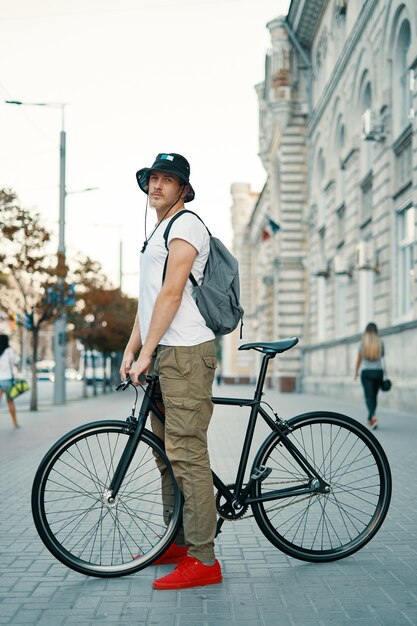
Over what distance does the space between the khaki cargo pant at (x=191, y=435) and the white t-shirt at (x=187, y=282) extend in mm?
65

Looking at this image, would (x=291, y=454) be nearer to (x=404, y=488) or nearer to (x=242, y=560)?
(x=242, y=560)

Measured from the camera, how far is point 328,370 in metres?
29.8

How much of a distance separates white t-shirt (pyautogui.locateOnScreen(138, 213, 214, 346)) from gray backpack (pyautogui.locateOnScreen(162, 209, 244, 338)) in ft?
0.13

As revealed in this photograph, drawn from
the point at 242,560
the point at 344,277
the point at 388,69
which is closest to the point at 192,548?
the point at 242,560

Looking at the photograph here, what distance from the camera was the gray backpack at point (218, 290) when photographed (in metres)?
4.59

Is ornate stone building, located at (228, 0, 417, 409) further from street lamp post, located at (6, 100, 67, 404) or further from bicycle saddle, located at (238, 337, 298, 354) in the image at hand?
bicycle saddle, located at (238, 337, 298, 354)

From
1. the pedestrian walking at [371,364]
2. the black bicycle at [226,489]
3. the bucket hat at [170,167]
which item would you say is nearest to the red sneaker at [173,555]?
the black bicycle at [226,489]

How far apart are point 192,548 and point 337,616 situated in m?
0.83

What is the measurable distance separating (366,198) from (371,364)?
11.3 m

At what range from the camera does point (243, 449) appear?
4.83m

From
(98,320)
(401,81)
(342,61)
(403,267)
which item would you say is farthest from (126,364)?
(98,320)

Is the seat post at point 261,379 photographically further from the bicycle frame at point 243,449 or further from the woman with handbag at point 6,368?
the woman with handbag at point 6,368

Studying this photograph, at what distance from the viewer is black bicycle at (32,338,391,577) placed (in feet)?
15.2

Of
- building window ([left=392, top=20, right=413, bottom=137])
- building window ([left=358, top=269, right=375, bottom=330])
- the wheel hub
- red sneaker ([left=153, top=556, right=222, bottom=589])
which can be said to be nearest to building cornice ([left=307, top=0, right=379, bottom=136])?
building window ([left=392, top=20, right=413, bottom=137])
